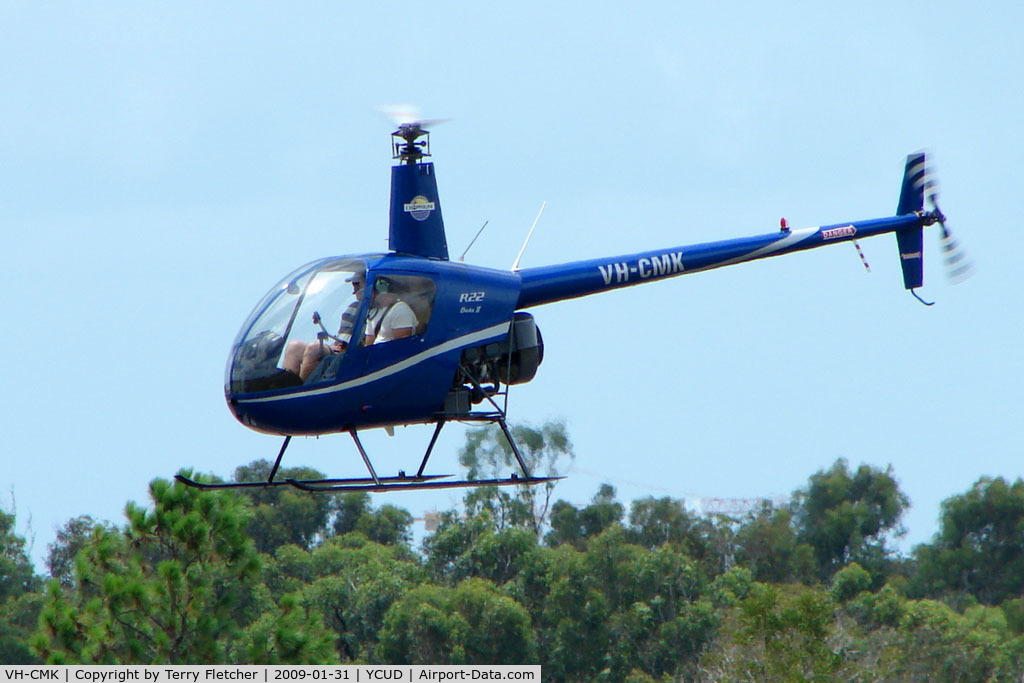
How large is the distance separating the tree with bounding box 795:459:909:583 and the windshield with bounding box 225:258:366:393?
5748 centimetres

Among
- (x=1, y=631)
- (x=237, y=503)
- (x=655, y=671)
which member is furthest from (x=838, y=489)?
(x=237, y=503)

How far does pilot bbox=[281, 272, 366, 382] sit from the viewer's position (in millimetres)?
15172

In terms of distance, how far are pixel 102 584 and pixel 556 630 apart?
29167mm

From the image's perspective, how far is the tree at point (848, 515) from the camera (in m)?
72.4

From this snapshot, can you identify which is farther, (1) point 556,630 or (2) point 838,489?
(2) point 838,489

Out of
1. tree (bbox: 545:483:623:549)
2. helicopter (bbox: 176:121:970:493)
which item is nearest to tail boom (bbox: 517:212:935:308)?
helicopter (bbox: 176:121:970:493)

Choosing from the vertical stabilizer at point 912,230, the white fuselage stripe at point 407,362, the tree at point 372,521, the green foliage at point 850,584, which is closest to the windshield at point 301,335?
the white fuselage stripe at point 407,362

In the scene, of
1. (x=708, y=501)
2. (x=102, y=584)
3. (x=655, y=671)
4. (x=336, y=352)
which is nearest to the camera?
(x=336, y=352)

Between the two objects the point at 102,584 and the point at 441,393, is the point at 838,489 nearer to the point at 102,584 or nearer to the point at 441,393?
the point at 102,584

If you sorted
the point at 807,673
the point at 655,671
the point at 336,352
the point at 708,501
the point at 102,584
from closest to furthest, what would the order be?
the point at 336,352
the point at 102,584
the point at 807,673
the point at 655,671
the point at 708,501

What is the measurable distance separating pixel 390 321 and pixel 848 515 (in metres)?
60.1

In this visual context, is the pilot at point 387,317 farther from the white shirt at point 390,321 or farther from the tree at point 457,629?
the tree at point 457,629

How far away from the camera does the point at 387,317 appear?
15430 mm

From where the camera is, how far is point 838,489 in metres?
75.1
